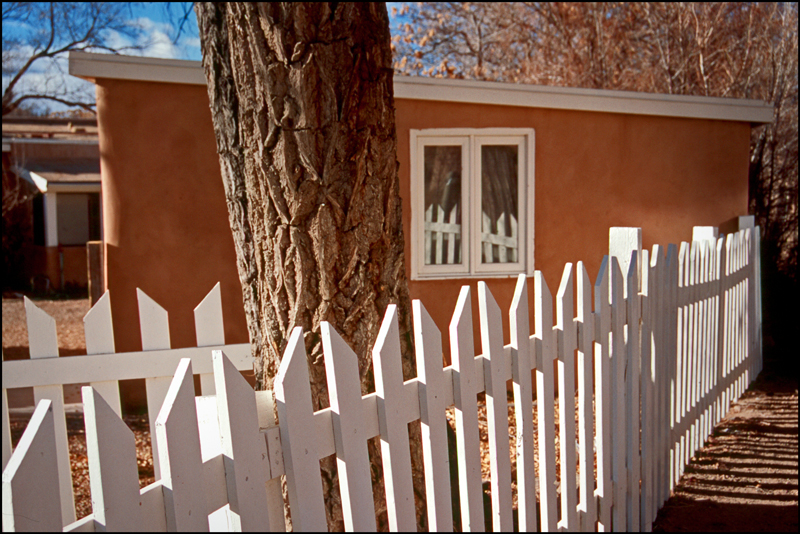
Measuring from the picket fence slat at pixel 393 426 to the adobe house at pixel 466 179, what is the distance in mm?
4420

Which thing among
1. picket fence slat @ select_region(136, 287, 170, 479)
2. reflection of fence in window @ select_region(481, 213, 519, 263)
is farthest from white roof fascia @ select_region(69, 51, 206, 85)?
picket fence slat @ select_region(136, 287, 170, 479)

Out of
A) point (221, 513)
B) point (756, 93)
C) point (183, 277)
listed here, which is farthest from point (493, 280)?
point (756, 93)

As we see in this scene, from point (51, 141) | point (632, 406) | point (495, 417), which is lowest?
point (632, 406)

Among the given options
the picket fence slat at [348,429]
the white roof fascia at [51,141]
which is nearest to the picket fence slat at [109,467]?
the picket fence slat at [348,429]

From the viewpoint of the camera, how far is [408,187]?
6320 mm

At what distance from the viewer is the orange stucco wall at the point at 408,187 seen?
18.6 ft

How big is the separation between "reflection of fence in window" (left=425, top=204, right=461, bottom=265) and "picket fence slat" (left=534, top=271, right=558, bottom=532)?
408 cm

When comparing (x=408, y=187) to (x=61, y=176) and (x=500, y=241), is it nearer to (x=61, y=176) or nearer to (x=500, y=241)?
(x=500, y=241)

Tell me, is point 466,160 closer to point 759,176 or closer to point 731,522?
point 731,522

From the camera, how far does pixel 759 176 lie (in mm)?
8820

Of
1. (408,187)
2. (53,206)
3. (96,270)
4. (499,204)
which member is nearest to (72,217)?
(53,206)

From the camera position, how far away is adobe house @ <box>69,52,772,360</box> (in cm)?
568

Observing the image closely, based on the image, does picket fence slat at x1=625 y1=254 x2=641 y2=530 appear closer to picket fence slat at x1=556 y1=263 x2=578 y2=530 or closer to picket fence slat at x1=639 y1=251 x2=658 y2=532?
picket fence slat at x1=639 y1=251 x2=658 y2=532

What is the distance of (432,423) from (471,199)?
4815 mm
